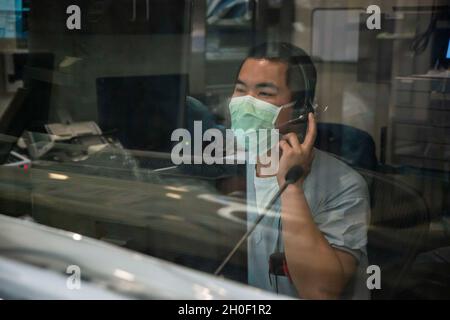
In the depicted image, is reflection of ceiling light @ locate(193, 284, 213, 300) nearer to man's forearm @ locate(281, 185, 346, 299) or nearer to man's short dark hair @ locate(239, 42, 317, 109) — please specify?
man's forearm @ locate(281, 185, 346, 299)

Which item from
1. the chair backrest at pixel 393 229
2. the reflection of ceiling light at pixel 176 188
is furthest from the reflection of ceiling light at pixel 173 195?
the chair backrest at pixel 393 229

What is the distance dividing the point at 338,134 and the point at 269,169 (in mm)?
506

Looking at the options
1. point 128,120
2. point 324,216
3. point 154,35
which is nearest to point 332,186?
point 324,216

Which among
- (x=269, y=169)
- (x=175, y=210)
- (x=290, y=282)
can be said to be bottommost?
(x=290, y=282)

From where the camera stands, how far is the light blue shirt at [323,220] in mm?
1380

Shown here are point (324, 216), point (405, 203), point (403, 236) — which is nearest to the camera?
point (324, 216)

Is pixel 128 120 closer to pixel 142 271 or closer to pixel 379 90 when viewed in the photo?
pixel 142 271

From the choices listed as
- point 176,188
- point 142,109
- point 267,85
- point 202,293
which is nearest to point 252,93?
point 267,85

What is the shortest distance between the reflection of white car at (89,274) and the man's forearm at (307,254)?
4.5 inches

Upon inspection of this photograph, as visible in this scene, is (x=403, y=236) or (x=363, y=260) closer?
(x=363, y=260)

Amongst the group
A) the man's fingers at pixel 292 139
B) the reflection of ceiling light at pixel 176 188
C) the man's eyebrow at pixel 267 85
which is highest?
the man's eyebrow at pixel 267 85

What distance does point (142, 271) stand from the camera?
131 centimetres

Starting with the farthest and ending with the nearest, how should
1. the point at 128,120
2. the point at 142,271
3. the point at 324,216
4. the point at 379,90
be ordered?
the point at 379,90, the point at 128,120, the point at 324,216, the point at 142,271

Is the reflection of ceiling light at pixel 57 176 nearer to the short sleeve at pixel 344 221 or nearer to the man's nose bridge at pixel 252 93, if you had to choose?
the man's nose bridge at pixel 252 93
